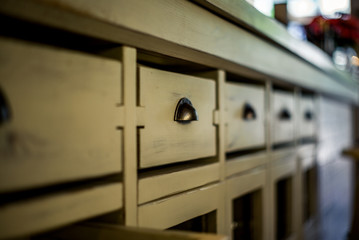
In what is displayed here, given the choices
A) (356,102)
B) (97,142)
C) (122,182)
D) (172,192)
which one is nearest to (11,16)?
(97,142)

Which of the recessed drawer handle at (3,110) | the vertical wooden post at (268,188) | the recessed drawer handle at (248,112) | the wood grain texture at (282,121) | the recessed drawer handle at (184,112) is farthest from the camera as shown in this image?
the wood grain texture at (282,121)

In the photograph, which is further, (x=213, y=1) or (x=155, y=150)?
(x=213, y=1)

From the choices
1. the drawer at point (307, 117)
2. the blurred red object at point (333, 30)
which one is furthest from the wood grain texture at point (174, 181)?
the blurred red object at point (333, 30)

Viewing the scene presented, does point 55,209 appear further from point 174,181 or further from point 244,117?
point 244,117

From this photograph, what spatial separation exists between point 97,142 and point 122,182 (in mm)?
102

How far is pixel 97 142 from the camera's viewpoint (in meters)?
0.62

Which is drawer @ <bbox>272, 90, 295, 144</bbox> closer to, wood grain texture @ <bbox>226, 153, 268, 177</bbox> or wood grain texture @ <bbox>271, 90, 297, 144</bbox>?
wood grain texture @ <bbox>271, 90, 297, 144</bbox>

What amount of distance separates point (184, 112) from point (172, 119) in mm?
32

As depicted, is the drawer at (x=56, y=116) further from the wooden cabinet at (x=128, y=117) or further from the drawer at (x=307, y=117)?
the drawer at (x=307, y=117)

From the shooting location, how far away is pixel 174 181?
0.84 m

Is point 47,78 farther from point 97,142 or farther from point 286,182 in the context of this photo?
point 286,182

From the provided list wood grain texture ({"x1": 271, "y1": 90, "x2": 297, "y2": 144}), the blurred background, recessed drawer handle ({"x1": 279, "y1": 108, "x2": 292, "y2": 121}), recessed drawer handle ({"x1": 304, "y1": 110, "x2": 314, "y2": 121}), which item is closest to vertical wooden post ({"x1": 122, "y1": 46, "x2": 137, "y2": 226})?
wood grain texture ({"x1": 271, "y1": 90, "x2": 297, "y2": 144})

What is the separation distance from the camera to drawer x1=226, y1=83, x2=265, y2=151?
1165mm

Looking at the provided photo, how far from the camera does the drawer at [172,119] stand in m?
0.76
